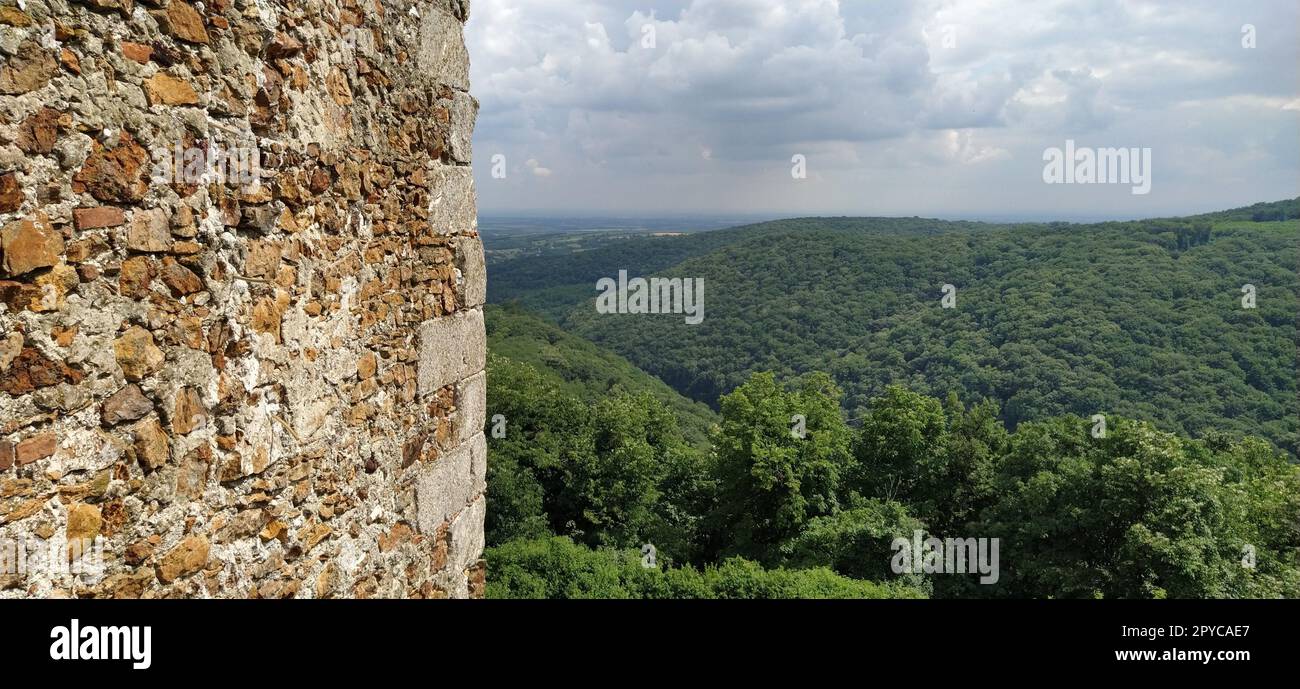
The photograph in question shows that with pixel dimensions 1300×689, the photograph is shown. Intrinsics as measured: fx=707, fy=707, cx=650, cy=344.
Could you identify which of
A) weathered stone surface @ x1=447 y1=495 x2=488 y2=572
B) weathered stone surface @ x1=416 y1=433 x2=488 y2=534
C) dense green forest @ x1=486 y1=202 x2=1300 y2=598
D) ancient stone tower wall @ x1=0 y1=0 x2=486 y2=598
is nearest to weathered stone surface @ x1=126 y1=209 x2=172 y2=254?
ancient stone tower wall @ x1=0 y1=0 x2=486 y2=598

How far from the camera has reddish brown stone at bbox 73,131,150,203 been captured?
1.93 meters

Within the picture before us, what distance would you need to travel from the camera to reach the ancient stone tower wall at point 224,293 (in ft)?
6.09

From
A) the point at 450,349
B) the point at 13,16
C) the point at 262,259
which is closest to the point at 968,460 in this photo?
the point at 450,349

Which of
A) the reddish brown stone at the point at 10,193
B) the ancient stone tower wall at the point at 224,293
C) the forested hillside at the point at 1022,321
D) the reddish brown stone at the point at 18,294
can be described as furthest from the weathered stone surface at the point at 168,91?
the forested hillside at the point at 1022,321

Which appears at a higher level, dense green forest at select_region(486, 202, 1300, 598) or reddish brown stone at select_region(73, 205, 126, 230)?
reddish brown stone at select_region(73, 205, 126, 230)

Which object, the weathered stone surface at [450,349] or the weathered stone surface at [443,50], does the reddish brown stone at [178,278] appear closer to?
the weathered stone surface at [450,349]

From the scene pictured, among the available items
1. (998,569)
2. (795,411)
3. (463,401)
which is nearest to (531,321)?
(795,411)

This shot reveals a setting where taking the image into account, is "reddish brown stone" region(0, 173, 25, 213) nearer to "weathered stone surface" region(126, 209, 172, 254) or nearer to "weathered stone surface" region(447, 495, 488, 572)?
"weathered stone surface" region(126, 209, 172, 254)

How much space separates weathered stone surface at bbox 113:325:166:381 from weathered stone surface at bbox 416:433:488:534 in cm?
170

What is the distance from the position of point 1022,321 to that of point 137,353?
187ft

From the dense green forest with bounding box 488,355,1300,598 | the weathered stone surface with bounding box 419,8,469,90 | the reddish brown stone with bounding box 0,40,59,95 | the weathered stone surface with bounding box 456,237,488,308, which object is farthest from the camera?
the dense green forest with bounding box 488,355,1300,598

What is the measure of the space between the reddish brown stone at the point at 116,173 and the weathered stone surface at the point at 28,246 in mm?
142

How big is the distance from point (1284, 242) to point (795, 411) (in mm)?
55198

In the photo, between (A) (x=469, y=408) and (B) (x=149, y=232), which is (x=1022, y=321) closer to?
(A) (x=469, y=408)
